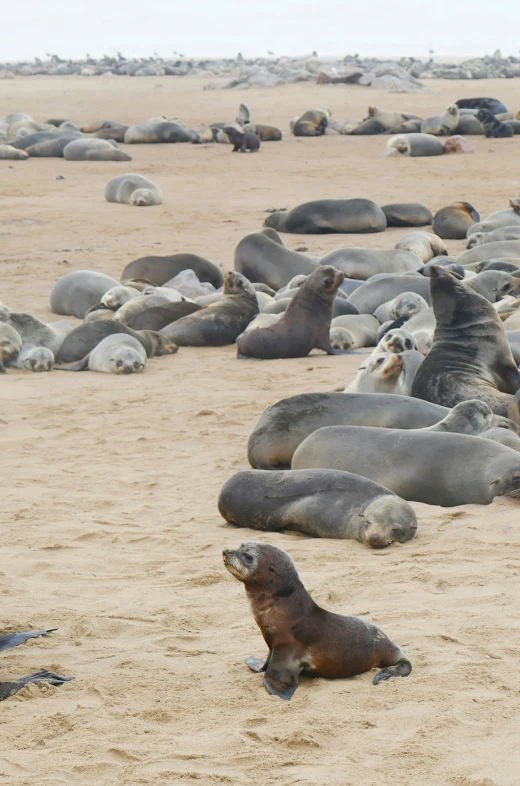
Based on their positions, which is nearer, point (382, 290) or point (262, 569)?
point (262, 569)

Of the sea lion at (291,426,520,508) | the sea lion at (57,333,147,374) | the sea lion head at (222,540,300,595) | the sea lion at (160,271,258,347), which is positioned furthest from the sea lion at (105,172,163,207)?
the sea lion head at (222,540,300,595)

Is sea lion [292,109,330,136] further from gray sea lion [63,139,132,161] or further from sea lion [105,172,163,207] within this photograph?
sea lion [105,172,163,207]

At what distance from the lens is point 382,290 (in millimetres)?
9062

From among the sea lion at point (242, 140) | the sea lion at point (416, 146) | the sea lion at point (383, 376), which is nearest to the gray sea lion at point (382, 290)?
the sea lion at point (383, 376)

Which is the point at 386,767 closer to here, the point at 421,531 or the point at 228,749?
the point at 228,749

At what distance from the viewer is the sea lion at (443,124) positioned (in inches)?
837

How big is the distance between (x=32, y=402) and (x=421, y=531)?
3421mm

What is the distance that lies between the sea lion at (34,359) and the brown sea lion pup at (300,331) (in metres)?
1.37

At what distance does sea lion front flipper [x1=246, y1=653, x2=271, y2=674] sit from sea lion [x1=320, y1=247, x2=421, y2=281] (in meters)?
7.50

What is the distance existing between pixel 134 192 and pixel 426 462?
11.1m

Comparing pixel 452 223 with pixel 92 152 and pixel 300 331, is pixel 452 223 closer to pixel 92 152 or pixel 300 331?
pixel 300 331

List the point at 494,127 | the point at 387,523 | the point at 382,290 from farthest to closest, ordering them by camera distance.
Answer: the point at 494,127 < the point at 382,290 < the point at 387,523

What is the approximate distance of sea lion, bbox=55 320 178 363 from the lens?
8.29 metres

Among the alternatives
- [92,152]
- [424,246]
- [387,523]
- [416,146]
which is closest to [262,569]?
[387,523]
